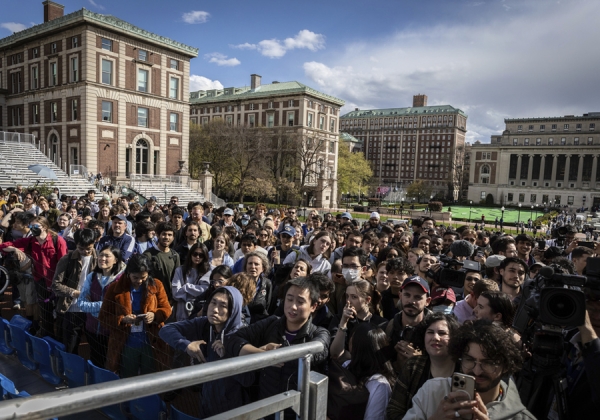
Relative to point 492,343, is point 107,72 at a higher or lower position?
higher

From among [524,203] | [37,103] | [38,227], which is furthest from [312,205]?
[524,203]

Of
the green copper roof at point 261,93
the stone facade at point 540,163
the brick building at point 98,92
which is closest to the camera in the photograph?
the brick building at point 98,92

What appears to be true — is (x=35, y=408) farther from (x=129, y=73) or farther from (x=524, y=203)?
(x=524, y=203)

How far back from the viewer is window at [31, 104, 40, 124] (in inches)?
1640

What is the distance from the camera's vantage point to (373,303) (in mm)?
4664

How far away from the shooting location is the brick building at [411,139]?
134 m

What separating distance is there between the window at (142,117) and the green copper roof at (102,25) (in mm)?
6832

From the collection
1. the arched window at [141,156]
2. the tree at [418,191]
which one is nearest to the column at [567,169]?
the tree at [418,191]

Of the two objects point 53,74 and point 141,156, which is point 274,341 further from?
point 53,74

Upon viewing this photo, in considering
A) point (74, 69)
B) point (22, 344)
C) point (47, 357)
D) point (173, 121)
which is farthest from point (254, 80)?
point (47, 357)

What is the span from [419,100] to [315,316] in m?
157

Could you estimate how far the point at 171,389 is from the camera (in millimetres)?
1511

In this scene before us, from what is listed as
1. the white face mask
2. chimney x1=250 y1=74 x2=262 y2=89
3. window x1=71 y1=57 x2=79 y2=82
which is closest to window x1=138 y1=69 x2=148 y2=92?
window x1=71 y1=57 x2=79 y2=82

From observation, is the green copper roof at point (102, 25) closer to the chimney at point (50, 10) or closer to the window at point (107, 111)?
the chimney at point (50, 10)
